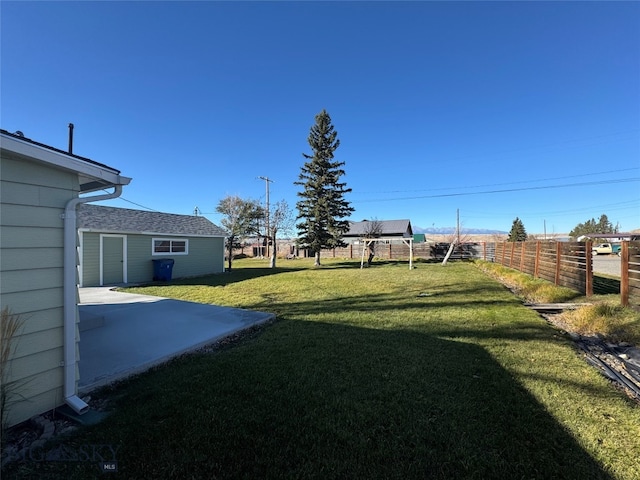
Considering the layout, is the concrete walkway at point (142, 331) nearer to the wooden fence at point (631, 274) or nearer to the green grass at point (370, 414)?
the green grass at point (370, 414)

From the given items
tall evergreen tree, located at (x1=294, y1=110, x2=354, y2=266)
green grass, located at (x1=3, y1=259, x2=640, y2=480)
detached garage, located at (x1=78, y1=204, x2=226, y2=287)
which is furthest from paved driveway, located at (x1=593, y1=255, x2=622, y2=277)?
detached garage, located at (x1=78, y1=204, x2=226, y2=287)

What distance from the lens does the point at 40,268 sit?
2.39 metres

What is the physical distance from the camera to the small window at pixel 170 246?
13.1 metres

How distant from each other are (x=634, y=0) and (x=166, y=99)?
13.8m

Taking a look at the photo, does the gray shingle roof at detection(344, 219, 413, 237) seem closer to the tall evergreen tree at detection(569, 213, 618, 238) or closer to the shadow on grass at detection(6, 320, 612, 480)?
the tall evergreen tree at detection(569, 213, 618, 238)

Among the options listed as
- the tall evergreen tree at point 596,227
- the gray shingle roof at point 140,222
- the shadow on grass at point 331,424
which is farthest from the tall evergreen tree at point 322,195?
the tall evergreen tree at point 596,227

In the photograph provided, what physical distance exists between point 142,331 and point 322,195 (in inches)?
665

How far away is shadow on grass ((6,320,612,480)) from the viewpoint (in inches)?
74.1

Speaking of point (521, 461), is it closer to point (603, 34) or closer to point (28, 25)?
point (28, 25)

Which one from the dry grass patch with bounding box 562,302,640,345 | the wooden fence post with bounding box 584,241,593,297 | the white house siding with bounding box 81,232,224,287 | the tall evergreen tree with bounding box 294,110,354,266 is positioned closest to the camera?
the dry grass patch with bounding box 562,302,640,345

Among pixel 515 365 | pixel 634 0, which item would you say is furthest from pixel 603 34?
pixel 515 365

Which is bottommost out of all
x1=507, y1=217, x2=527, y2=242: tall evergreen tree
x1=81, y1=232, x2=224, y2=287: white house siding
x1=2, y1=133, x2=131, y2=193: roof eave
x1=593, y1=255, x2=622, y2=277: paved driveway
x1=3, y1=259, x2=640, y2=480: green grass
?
x1=3, y1=259, x2=640, y2=480: green grass

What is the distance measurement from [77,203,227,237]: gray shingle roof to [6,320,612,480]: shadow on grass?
10.2 m

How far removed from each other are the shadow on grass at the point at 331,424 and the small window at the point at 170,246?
10980mm
